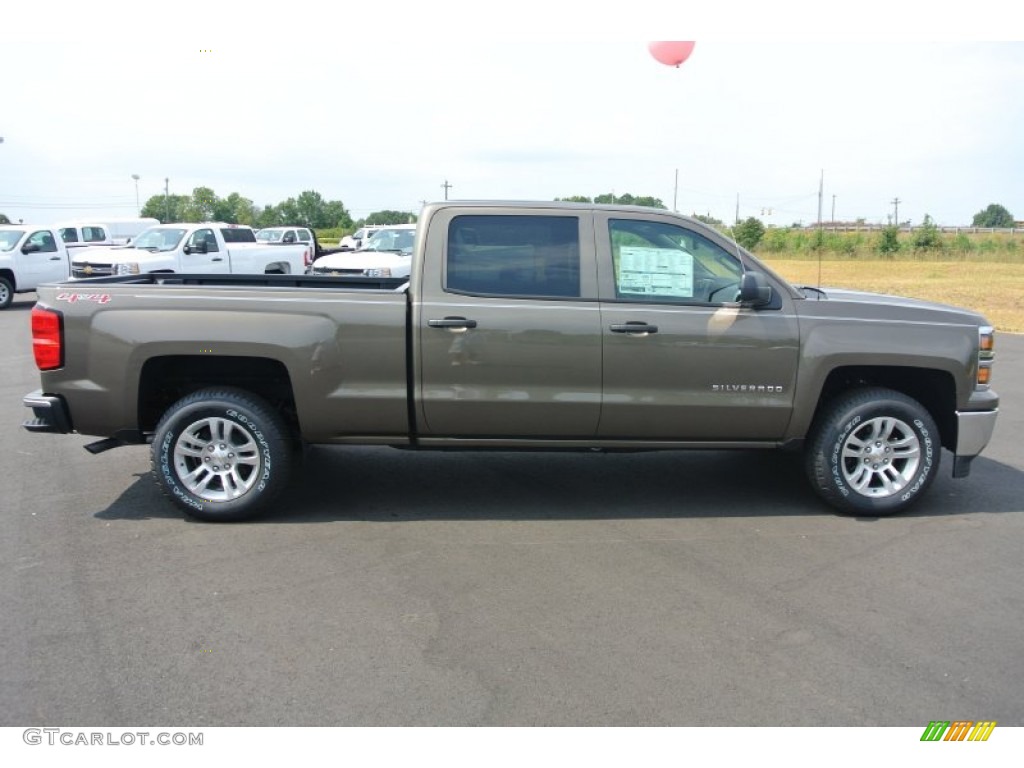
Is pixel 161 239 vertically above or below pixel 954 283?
above

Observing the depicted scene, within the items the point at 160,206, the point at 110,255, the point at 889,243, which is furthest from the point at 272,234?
the point at 160,206

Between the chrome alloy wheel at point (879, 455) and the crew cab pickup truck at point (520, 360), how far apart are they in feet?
0.05

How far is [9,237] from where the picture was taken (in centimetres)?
2055

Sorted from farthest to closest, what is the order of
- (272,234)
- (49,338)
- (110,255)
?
(272,234) < (110,255) < (49,338)

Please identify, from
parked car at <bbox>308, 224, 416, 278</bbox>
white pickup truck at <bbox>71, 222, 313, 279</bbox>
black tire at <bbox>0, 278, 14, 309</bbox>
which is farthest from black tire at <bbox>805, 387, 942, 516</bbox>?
black tire at <bbox>0, 278, 14, 309</bbox>

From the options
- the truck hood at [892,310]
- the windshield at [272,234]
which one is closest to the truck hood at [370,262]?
the truck hood at [892,310]

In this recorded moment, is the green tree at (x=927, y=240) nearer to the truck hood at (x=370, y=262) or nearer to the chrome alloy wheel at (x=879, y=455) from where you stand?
the truck hood at (x=370, y=262)

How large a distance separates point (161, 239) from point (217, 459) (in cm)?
1629

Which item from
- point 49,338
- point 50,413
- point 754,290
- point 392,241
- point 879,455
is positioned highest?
point 392,241

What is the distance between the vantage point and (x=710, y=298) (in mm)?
5516

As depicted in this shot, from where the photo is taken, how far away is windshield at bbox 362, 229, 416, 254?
20.0 m

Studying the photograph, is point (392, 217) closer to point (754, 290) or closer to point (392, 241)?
point (392, 241)

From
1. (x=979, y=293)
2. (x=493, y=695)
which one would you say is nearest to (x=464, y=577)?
(x=493, y=695)

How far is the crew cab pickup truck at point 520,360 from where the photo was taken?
531 cm
